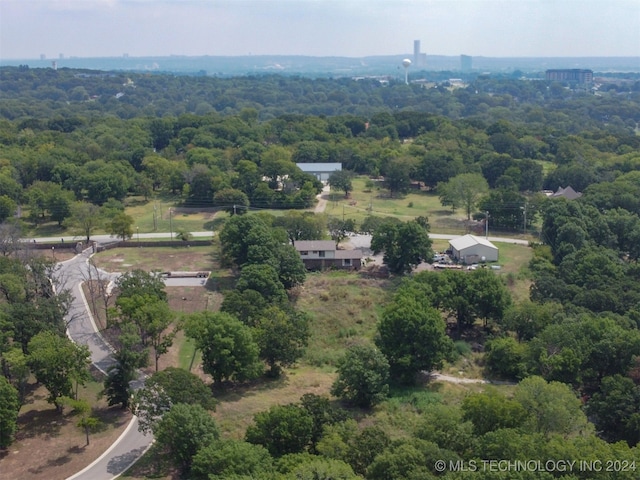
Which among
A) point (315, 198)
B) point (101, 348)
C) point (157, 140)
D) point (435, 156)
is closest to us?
point (101, 348)

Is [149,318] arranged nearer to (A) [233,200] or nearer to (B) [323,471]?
(B) [323,471]

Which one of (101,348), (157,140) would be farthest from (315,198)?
(157,140)

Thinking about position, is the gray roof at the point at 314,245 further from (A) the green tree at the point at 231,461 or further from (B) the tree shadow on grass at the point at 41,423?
(A) the green tree at the point at 231,461

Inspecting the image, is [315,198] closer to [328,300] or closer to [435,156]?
[435,156]

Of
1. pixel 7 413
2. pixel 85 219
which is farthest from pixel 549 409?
pixel 85 219

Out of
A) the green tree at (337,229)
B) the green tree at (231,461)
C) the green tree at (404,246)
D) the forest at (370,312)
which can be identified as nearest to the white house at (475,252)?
the forest at (370,312)

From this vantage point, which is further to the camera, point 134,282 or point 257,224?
point 257,224

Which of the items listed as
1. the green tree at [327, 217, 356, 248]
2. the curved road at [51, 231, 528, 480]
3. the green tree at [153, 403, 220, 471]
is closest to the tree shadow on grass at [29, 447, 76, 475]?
the curved road at [51, 231, 528, 480]

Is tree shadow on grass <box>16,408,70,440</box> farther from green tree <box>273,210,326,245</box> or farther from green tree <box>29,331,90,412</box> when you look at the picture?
green tree <box>273,210,326,245</box>
